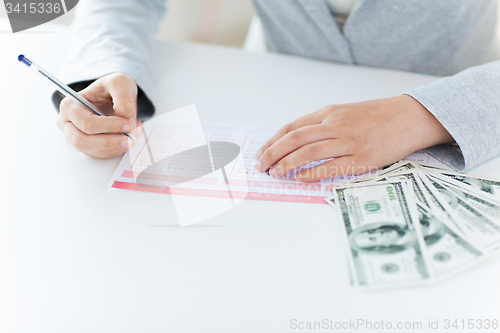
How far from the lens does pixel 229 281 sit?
0.48 m

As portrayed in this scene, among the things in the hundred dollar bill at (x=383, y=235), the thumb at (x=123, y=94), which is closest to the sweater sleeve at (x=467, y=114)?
the hundred dollar bill at (x=383, y=235)

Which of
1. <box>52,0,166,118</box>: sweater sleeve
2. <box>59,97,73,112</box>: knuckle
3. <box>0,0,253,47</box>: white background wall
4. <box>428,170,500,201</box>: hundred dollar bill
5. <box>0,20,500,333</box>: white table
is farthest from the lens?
<box>0,0,253,47</box>: white background wall

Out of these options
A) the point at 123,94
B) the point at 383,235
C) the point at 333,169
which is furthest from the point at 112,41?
the point at 383,235

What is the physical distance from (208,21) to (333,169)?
1526 mm

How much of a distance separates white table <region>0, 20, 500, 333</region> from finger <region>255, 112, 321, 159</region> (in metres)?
0.10

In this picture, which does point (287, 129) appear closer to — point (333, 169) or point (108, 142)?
point (333, 169)

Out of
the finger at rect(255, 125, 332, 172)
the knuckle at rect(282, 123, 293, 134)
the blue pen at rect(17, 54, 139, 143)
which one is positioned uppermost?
the blue pen at rect(17, 54, 139, 143)

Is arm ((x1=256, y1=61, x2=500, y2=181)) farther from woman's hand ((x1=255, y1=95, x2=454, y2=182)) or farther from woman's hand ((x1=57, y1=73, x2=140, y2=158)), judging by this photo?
woman's hand ((x1=57, y1=73, x2=140, y2=158))

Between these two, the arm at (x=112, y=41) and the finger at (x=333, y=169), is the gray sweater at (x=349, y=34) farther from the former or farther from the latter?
the finger at (x=333, y=169)

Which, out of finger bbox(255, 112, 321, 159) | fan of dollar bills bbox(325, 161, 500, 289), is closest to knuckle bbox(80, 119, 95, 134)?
finger bbox(255, 112, 321, 159)

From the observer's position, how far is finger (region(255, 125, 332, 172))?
2.01 feet

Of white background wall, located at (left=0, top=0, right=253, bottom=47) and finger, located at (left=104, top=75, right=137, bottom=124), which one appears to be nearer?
finger, located at (left=104, top=75, right=137, bottom=124)

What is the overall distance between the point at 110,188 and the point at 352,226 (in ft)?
1.29

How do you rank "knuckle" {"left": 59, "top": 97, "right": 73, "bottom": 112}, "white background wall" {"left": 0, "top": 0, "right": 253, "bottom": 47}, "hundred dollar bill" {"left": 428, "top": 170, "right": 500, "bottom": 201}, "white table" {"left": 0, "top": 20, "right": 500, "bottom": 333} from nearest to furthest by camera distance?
"white table" {"left": 0, "top": 20, "right": 500, "bottom": 333}, "hundred dollar bill" {"left": 428, "top": 170, "right": 500, "bottom": 201}, "knuckle" {"left": 59, "top": 97, "right": 73, "bottom": 112}, "white background wall" {"left": 0, "top": 0, "right": 253, "bottom": 47}
